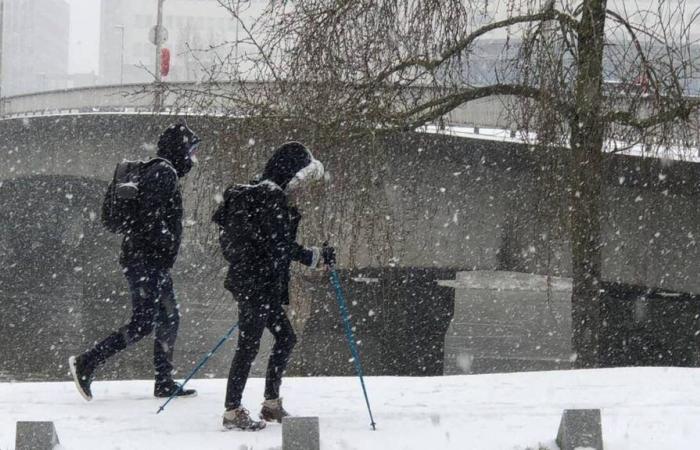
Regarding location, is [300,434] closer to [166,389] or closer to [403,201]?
[166,389]

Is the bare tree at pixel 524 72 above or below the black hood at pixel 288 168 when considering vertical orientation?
above

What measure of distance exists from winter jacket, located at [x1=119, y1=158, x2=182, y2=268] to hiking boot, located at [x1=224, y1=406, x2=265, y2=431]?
1.25 meters

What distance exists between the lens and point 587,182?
11.2 m

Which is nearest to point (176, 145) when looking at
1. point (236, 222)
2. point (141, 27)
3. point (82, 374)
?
point (236, 222)

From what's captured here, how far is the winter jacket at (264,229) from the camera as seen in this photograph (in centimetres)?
613

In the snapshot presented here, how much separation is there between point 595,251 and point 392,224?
235 cm

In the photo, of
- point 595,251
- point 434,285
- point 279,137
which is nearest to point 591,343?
point 595,251

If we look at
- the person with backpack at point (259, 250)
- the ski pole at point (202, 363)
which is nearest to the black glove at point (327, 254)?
the person with backpack at point (259, 250)

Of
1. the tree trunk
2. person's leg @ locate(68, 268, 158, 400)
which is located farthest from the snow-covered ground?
the tree trunk

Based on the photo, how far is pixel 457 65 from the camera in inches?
472

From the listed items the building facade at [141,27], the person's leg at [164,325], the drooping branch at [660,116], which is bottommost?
the person's leg at [164,325]

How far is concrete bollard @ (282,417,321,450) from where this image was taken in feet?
18.2

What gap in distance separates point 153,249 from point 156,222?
0.61ft

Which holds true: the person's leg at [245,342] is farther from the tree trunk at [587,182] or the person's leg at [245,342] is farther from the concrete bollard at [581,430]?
the tree trunk at [587,182]
